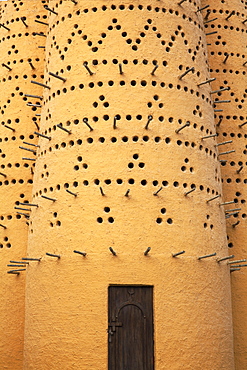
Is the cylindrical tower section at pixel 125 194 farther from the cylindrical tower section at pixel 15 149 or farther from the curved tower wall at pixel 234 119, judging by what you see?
the curved tower wall at pixel 234 119

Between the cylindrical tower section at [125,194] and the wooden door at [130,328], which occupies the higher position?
the cylindrical tower section at [125,194]

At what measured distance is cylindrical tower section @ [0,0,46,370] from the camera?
11969mm

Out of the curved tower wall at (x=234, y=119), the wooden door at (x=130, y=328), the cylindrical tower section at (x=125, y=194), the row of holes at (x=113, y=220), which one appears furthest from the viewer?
the curved tower wall at (x=234, y=119)

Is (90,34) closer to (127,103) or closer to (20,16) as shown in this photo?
(127,103)

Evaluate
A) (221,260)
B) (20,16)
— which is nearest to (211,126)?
(221,260)

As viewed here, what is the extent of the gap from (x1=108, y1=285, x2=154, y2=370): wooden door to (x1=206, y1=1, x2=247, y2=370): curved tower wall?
123 inches

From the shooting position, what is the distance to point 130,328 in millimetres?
9766

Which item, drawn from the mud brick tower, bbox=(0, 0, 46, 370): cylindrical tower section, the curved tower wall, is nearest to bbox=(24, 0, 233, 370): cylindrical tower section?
the mud brick tower

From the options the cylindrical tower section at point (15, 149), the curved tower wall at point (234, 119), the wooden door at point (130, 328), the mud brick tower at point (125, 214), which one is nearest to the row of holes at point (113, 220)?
the mud brick tower at point (125, 214)

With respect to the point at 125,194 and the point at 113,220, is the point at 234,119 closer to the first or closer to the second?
the point at 125,194

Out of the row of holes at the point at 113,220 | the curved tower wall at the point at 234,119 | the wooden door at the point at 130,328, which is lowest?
the wooden door at the point at 130,328

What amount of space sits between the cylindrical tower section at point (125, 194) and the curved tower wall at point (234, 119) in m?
1.54

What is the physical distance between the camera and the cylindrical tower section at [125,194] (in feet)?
31.9

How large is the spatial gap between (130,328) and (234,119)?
6434 mm
